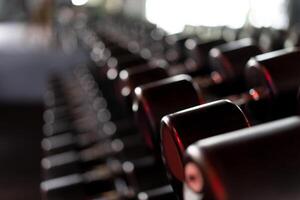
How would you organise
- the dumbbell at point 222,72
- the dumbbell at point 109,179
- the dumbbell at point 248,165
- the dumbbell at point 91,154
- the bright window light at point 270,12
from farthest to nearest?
the bright window light at point 270,12
the dumbbell at point 91,154
the dumbbell at point 109,179
the dumbbell at point 222,72
the dumbbell at point 248,165

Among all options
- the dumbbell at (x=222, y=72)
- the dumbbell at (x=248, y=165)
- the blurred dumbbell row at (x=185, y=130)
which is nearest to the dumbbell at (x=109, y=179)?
the blurred dumbbell row at (x=185, y=130)

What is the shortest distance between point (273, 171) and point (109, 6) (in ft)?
22.1

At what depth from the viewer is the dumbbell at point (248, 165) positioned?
36 cm

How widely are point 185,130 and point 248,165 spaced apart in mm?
162

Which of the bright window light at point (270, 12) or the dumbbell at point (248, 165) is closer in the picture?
the dumbbell at point (248, 165)

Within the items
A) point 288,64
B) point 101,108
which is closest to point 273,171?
point 288,64

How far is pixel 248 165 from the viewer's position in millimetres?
369

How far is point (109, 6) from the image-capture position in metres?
6.98

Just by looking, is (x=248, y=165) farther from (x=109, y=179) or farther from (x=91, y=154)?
(x=91, y=154)

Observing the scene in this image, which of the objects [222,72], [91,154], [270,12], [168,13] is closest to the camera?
[222,72]

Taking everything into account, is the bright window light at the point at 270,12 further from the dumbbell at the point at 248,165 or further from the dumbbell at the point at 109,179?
the dumbbell at the point at 248,165

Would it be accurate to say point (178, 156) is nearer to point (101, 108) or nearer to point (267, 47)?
point (267, 47)

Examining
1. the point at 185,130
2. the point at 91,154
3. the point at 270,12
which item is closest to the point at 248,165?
the point at 185,130

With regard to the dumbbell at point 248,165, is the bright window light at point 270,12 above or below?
above
